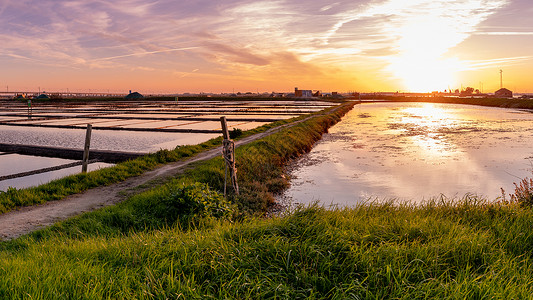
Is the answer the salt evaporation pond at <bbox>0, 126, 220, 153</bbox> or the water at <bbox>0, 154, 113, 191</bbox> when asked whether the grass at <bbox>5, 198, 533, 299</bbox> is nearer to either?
the water at <bbox>0, 154, 113, 191</bbox>

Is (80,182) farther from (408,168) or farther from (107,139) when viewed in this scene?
(408,168)

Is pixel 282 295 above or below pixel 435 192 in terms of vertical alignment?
above

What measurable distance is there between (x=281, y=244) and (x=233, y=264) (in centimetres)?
71

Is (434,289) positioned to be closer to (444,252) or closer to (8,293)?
(444,252)

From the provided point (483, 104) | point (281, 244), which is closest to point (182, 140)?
point (281, 244)

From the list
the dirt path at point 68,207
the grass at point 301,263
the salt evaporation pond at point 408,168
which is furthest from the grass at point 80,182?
the salt evaporation pond at point 408,168

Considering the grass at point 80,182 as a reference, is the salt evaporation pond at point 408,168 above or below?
below

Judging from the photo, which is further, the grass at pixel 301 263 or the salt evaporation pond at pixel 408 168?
the salt evaporation pond at pixel 408 168

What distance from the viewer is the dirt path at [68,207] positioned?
6.97m

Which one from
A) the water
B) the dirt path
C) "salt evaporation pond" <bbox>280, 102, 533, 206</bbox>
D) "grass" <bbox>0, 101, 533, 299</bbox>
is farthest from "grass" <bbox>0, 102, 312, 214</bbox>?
"salt evaporation pond" <bbox>280, 102, 533, 206</bbox>

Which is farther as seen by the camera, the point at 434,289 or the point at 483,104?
the point at 483,104

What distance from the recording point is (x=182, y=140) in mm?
21891

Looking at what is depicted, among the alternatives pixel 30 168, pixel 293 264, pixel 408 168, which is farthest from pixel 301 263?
pixel 30 168

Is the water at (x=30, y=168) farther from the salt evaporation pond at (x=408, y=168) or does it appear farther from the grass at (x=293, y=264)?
the grass at (x=293, y=264)
